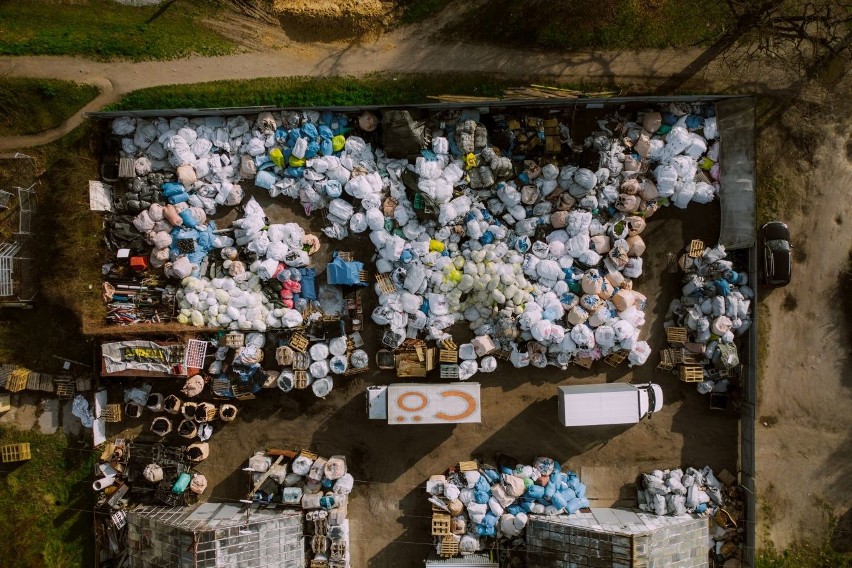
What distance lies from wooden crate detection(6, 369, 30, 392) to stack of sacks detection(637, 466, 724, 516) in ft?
58.6

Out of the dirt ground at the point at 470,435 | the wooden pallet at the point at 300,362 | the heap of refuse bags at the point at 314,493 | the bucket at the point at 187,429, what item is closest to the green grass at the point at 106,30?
the dirt ground at the point at 470,435

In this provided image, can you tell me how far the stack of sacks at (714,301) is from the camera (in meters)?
13.8

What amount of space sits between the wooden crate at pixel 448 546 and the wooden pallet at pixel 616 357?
6621mm

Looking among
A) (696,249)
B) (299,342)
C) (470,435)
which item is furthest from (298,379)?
(696,249)

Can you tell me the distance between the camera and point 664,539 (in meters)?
12.6

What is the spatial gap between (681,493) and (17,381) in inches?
750

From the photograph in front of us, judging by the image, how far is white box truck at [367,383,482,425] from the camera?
523 inches

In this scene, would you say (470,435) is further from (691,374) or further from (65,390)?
(65,390)

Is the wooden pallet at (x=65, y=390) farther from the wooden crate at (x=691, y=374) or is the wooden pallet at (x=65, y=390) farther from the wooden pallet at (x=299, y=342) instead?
the wooden crate at (x=691, y=374)

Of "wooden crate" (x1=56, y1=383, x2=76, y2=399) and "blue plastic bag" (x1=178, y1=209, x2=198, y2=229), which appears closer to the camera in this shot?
"blue plastic bag" (x1=178, y1=209, x2=198, y2=229)

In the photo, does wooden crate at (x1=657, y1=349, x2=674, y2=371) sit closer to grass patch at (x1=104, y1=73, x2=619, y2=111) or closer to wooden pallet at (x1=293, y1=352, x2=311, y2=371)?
grass patch at (x1=104, y1=73, x2=619, y2=111)

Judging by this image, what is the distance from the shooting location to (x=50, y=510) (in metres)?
14.5

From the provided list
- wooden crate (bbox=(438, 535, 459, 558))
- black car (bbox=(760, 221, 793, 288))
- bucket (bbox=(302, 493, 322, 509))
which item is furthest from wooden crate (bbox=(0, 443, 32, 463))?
black car (bbox=(760, 221, 793, 288))

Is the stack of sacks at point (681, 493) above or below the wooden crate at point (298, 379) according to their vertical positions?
below
